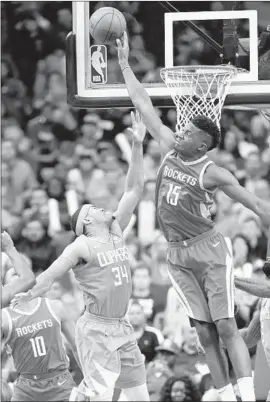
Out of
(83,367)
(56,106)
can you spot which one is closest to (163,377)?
(83,367)

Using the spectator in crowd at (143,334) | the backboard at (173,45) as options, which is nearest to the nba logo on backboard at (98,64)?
the backboard at (173,45)

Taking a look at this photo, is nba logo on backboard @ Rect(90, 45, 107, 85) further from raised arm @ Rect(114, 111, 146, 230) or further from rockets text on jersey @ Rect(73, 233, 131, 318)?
rockets text on jersey @ Rect(73, 233, 131, 318)

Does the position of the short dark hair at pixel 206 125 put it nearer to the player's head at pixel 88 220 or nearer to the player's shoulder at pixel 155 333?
the player's head at pixel 88 220

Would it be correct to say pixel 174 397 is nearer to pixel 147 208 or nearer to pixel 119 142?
pixel 147 208

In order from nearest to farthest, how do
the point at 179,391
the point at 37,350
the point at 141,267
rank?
the point at 37,350
the point at 179,391
the point at 141,267

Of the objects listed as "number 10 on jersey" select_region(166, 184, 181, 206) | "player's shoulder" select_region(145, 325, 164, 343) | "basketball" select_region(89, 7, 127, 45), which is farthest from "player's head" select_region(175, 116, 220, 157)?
"player's shoulder" select_region(145, 325, 164, 343)

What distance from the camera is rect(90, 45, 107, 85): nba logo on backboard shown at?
1046 cm

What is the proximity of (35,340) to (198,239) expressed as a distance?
6.62ft

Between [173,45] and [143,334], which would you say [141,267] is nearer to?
[143,334]

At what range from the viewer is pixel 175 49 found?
1138 centimetres

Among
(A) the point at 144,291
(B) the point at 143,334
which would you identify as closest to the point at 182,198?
(B) the point at 143,334

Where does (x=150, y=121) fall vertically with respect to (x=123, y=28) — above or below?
below

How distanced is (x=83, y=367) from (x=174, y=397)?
2125 mm

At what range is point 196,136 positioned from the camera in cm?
941
